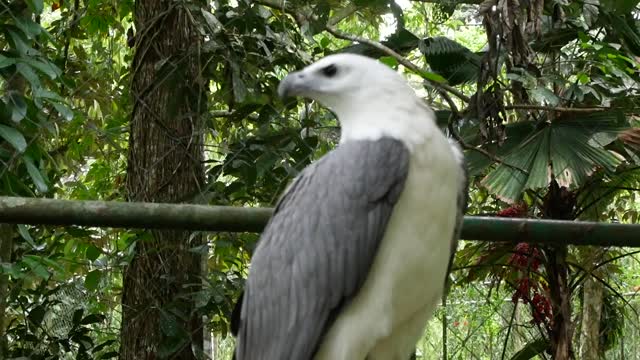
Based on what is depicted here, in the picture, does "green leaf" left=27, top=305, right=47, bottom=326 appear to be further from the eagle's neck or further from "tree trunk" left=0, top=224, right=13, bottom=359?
the eagle's neck

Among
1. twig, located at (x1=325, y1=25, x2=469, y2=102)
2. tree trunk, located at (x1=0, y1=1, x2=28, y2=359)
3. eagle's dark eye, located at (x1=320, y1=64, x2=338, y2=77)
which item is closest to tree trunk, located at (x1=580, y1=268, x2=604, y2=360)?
twig, located at (x1=325, y1=25, x2=469, y2=102)

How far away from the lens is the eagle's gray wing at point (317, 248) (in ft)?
5.86

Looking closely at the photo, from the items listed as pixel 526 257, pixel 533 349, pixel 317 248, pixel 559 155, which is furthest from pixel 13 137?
pixel 533 349

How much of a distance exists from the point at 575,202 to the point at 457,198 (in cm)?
219

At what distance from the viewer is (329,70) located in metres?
2.01

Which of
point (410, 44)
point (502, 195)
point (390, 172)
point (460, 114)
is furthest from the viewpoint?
point (410, 44)

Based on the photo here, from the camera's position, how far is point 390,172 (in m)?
1.78

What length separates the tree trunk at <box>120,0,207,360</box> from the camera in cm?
289

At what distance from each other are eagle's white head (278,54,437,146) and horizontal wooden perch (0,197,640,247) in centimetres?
28

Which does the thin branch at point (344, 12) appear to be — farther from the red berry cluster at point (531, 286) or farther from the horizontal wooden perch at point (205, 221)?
the horizontal wooden perch at point (205, 221)

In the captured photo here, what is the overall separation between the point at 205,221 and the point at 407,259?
1.51ft

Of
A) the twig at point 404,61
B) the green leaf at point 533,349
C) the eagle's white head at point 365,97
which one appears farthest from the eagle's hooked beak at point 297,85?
the green leaf at point 533,349

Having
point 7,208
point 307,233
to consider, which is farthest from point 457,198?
point 7,208

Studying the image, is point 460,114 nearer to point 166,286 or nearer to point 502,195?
point 502,195
